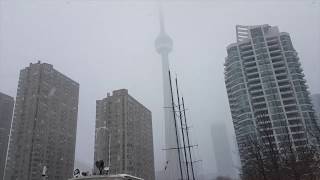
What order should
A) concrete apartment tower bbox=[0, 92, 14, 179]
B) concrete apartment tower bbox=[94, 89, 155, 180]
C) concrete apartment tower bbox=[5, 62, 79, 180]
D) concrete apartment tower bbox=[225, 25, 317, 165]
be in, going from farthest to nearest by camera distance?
1. concrete apartment tower bbox=[225, 25, 317, 165]
2. concrete apartment tower bbox=[0, 92, 14, 179]
3. concrete apartment tower bbox=[94, 89, 155, 180]
4. concrete apartment tower bbox=[5, 62, 79, 180]

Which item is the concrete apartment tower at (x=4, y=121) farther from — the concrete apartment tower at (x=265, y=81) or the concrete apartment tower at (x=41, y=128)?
the concrete apartment tower at (x=265, y=81)

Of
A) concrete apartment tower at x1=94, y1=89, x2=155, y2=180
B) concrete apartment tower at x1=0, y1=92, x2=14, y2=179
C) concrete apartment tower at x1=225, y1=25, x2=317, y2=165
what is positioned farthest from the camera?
concrete apartment tower at x1=225, y1=25, x2=317, y2=165

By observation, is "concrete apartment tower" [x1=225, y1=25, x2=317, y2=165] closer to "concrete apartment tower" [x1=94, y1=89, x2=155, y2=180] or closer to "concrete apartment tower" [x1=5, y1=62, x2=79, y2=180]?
"concrete apartment tower" [x1=94, y1=89, x2=155, y2=180]

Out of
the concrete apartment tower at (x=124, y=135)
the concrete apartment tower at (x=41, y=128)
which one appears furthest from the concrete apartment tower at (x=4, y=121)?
the concrete apartment tower at (x=124, y=135)

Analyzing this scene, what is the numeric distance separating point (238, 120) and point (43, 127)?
217ft

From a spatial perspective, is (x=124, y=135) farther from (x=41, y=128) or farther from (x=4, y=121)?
(x=4, y=121)

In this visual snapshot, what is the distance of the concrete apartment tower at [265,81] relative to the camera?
107375 mm

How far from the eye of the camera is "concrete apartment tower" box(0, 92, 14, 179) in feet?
328

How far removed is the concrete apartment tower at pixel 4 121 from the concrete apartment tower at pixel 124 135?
3079cm

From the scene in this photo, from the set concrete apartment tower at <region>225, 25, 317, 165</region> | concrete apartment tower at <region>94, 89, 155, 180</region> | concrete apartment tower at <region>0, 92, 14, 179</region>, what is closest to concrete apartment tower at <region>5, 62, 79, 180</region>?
concrete apartment tower at <region>0, 92, 14, 179</region>

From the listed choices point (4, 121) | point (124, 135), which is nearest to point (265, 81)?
point (124, 135)

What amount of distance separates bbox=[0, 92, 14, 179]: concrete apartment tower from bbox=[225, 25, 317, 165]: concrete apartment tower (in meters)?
76.8

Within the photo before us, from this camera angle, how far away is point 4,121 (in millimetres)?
106188

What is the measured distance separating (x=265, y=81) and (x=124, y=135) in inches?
2165
